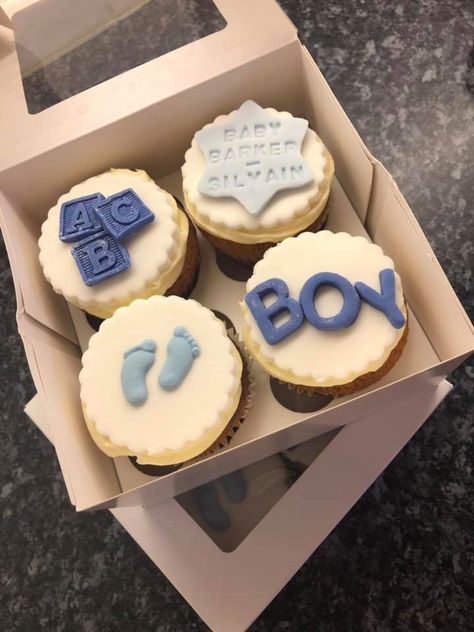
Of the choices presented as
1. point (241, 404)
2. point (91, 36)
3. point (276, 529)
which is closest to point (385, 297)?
point (241, 404)

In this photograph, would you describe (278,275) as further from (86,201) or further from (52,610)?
(52,610)

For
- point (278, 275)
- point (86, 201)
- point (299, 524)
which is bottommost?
point (299, 524)

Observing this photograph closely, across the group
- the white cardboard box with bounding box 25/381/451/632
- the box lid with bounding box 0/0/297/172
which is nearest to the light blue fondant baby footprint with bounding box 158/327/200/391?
the white cardboard box with bounding box 25/381/451/632

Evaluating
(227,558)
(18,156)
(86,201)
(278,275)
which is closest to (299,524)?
(227,558)

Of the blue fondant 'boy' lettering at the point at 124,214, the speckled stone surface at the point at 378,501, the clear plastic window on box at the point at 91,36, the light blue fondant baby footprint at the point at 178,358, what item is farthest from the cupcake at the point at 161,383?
the clear plastic window on box at the point at 91,36

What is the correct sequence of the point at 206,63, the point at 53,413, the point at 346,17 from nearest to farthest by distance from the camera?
the point at 53,413
the point at 206,63
the point at 346,17

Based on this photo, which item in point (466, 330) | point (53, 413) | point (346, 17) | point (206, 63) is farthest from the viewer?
point (346, 17)

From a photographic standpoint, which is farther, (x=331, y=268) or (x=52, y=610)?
(x=52, y=610)
